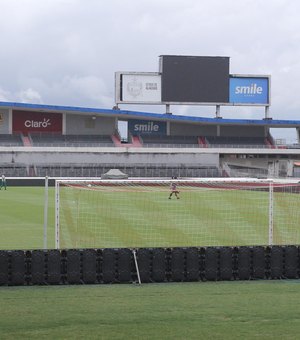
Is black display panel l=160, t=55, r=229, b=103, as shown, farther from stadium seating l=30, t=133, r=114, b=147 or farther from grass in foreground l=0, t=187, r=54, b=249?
grass in foreground l=0, t=187, r=54, b=249

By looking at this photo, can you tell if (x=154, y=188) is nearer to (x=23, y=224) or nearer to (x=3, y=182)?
(x=23, y=224)

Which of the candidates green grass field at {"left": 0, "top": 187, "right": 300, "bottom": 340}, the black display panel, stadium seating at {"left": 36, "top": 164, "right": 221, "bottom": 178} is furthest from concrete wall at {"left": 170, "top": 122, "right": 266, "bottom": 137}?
Result: green grass field at {"left": 0, "top": 187, "right": 300, "bottom": 340}

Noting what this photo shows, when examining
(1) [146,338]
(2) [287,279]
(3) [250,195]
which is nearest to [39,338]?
(1) [146,338]

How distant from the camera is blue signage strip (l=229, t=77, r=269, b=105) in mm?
88250

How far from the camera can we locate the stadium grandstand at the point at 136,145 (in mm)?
83125

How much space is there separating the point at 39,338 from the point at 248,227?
19327 millimetres

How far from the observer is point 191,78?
283 feet

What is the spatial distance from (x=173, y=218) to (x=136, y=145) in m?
54.7

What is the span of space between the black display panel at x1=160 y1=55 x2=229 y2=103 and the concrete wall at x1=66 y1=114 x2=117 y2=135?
27.7ft

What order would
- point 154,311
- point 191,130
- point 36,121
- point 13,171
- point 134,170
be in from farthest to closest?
point 191,130 → point 36,121 → point 134,170 → point 13,171 → point 154,311

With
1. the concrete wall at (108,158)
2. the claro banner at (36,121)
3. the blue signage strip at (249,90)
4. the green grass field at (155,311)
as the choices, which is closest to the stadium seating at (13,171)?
the concrete wall at (108,158)

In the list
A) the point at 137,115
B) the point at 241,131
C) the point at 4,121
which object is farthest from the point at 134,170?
the point at 241,131

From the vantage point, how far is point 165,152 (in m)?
86.9

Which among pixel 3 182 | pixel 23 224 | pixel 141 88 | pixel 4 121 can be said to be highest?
pixel 141 88
